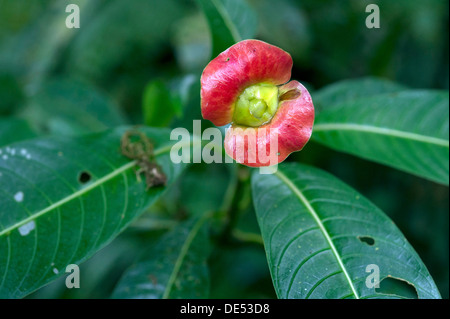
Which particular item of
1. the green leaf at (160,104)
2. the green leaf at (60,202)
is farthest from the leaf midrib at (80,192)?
the green leaf at (160,104)

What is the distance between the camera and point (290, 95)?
77 cm

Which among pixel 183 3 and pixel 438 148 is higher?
pixel 183 3

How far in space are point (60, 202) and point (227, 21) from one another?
592 mm

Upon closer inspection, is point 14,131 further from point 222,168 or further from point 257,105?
point 222,168

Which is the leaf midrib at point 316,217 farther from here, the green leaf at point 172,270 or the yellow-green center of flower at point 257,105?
the green leaf at point 172,270

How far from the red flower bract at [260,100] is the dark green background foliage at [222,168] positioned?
0.58 ft

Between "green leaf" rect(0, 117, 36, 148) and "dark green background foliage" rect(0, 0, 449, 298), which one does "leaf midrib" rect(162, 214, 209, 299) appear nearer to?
"dark green background foliage" rect(0, 0, 449, 298)

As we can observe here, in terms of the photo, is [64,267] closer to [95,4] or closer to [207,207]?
[207,207]

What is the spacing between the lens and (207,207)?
180 centimetres

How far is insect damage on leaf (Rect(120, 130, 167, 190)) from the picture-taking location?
2.94 feet

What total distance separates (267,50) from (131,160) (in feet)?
1.37

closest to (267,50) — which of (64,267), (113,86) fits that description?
(64,267)

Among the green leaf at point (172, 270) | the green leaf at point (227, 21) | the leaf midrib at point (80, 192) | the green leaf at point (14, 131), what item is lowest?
the green leaf at point (172, 270)

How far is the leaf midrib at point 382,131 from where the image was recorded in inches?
40.4
